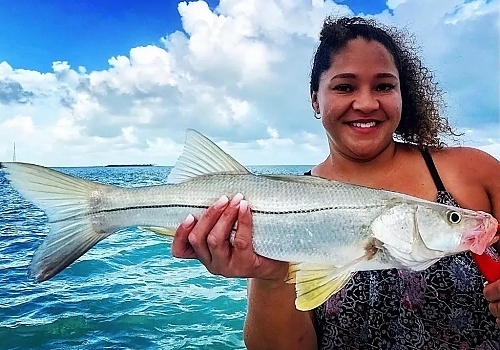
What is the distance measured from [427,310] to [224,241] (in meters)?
0.93

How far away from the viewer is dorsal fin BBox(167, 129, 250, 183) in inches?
80.4

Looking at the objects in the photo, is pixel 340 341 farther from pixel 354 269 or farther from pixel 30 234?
pixel 30 234

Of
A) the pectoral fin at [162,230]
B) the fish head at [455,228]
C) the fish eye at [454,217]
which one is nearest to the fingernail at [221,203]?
the pectoral fin at [162,230]

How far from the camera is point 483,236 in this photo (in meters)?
1.70

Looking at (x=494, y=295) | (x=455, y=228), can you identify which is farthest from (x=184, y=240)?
(x=494, y=295)

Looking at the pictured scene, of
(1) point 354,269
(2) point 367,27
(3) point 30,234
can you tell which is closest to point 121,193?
(1) point 354,269

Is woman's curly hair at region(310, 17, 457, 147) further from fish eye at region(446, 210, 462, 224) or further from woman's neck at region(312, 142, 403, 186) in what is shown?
fish eye at region(446, 210, 462, 224)

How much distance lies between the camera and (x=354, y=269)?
1806mm

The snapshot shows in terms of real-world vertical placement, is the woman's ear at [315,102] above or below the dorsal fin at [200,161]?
above

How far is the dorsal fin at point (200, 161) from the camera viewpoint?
204 cm

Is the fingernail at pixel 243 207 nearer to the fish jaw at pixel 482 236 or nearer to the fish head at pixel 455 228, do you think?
the fish head at pixel 455 228

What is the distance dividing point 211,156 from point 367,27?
106 centimetres

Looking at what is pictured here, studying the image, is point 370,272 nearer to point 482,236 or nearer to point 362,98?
point 482,236

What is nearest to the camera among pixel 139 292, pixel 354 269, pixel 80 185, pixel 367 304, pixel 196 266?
pixel 354 269
